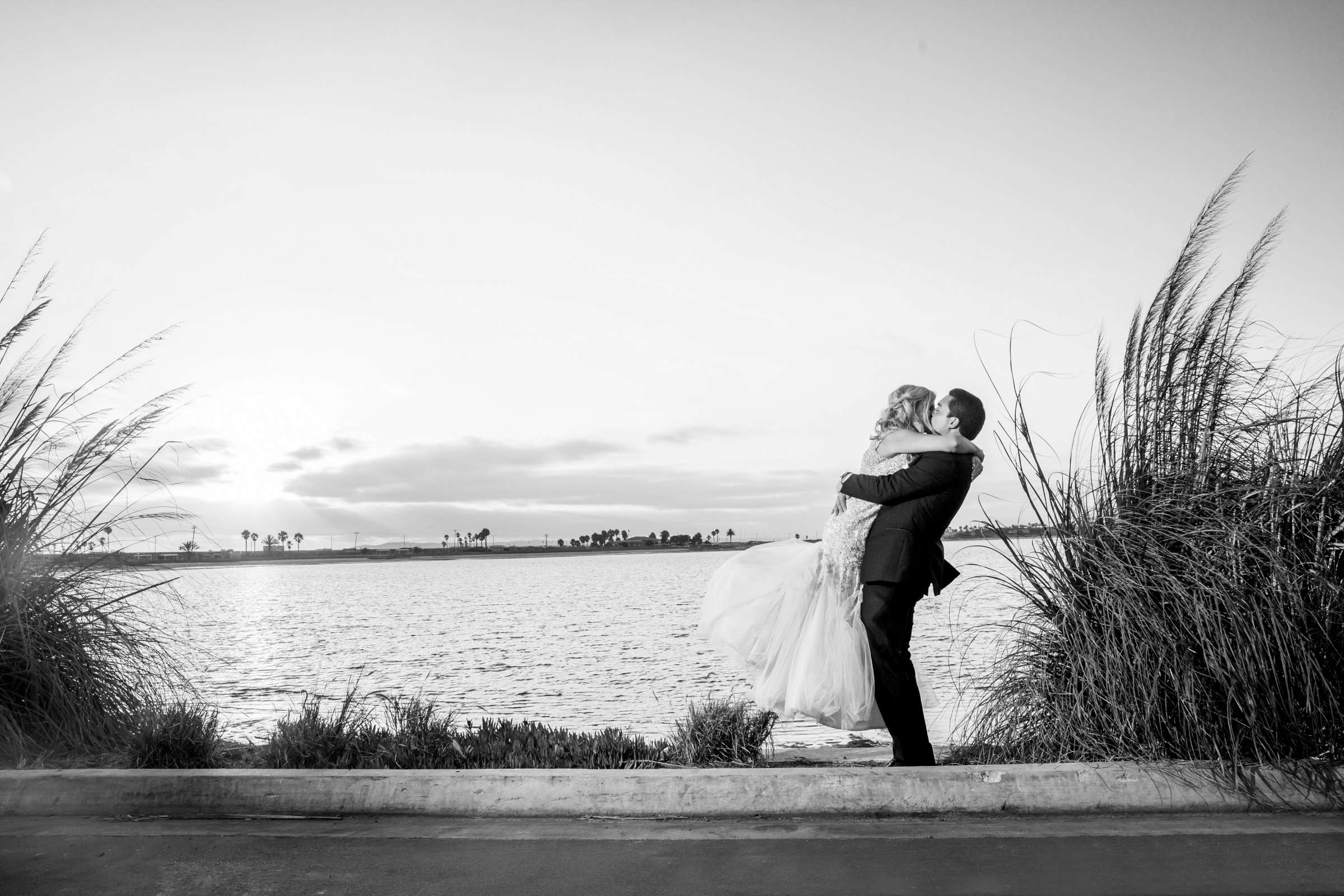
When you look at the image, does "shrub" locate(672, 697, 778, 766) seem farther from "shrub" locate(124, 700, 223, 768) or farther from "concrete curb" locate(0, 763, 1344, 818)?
"shrub" locate(124, 700, 223, 768)

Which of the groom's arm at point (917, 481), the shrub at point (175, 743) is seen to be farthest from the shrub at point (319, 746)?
the groom's arm at point (917, 481)

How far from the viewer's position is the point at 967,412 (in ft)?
16.9

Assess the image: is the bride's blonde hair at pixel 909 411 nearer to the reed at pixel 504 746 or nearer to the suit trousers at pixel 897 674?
the suit trousers at pixel 897 674

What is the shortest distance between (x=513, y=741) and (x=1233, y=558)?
3.95 m

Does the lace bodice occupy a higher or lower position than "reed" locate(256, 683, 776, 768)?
higher

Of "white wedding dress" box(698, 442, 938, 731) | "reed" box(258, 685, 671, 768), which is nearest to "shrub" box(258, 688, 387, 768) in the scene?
"reed" box(258, 685, 671, 768)

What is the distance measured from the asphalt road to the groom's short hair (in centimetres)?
192

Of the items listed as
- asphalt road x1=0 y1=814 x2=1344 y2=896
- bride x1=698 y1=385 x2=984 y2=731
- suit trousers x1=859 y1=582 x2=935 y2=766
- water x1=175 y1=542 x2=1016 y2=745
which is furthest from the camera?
water x1=175 y1=542 x2=1016 y2=745

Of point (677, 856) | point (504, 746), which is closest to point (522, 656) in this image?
point (504, 746)

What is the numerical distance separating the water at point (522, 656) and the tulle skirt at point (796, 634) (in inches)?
41.6

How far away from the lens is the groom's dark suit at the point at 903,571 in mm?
4949

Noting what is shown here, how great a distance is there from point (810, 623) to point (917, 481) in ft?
3.34

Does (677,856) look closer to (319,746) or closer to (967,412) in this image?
(319,746)

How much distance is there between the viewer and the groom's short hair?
202 inches
